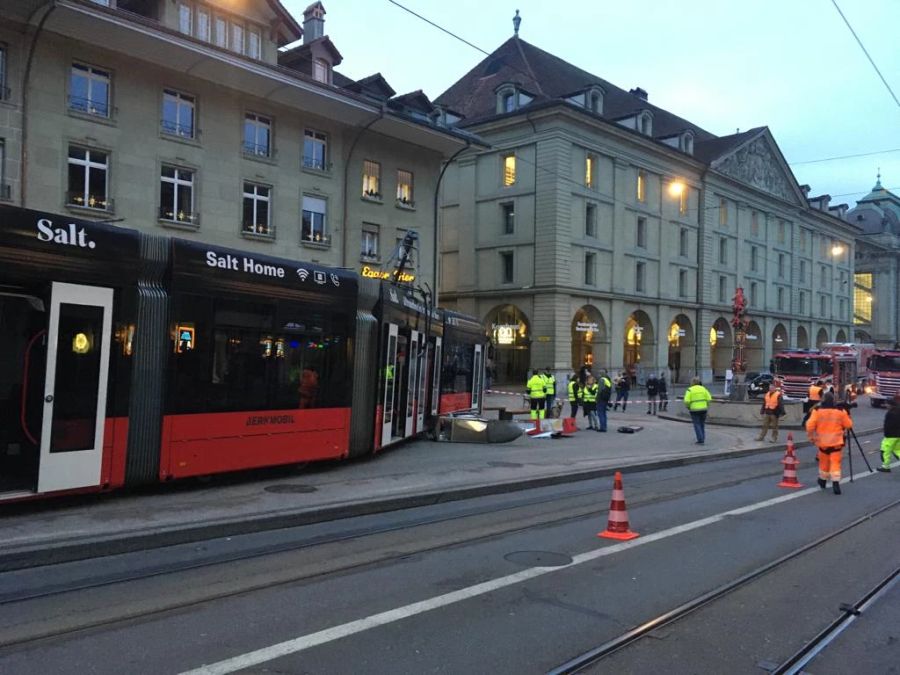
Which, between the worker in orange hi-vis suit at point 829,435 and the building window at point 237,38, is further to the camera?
the building window at point 237,38

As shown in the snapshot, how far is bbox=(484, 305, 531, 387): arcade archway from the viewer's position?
4528 cm

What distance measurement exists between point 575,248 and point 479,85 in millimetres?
14786

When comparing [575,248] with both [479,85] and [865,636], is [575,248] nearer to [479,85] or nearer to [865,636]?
[479,85]

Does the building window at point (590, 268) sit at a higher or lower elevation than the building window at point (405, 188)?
lower

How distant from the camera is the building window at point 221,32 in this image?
2531 cm

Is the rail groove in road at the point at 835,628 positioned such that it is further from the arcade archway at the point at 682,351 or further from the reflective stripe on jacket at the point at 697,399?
the arcade archway at the point at 682,351

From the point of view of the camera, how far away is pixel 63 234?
8086mm

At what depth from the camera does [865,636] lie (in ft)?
17.4

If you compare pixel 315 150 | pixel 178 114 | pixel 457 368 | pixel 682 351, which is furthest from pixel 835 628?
pixel 682 351

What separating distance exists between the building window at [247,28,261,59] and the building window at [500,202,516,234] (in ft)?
71.3

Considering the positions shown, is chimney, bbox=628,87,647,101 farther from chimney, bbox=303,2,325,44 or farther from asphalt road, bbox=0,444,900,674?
asphalt road, bbox=0,444,900,674

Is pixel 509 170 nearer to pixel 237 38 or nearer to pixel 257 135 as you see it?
pixel 257 135

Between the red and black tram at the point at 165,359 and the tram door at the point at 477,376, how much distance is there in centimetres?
952

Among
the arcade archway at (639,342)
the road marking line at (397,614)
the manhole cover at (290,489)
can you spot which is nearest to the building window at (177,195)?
the manhole cover at (290,489)
